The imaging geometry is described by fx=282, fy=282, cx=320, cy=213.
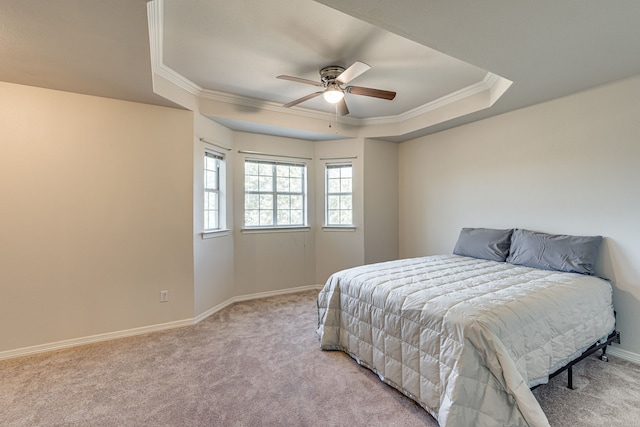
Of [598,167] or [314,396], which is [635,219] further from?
[314,396]

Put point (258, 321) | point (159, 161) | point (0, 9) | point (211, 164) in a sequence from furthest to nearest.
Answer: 1. point (211, 164)
2. point (258, 321)
3. point (159, 161)
4. point (0, 9)

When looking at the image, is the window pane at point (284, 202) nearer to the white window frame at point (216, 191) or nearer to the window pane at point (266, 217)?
the window pane at point (266, 217)

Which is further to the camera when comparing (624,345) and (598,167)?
(598,167)

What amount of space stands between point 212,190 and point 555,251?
380cm

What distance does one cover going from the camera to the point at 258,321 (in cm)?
323

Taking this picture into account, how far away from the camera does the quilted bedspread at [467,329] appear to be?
4.77ft

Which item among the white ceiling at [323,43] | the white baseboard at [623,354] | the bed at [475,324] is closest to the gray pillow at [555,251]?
the bed at [475,324]

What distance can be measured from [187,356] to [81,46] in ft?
8.16

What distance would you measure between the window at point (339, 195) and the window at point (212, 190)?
1.65 meters

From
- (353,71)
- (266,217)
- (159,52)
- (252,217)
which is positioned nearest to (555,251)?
(353,71)

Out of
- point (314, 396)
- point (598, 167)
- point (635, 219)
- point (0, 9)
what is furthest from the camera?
point (598, 167)

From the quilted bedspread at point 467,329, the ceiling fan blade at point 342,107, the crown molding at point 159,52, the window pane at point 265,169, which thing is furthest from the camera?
the window pane at point 265,169

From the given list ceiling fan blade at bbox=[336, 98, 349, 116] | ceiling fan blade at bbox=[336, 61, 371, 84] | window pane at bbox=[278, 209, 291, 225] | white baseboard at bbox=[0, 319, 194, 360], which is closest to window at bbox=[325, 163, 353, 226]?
window pane at bbox=[278, 209, 291, 225]

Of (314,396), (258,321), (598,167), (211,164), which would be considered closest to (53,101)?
(211,164)
